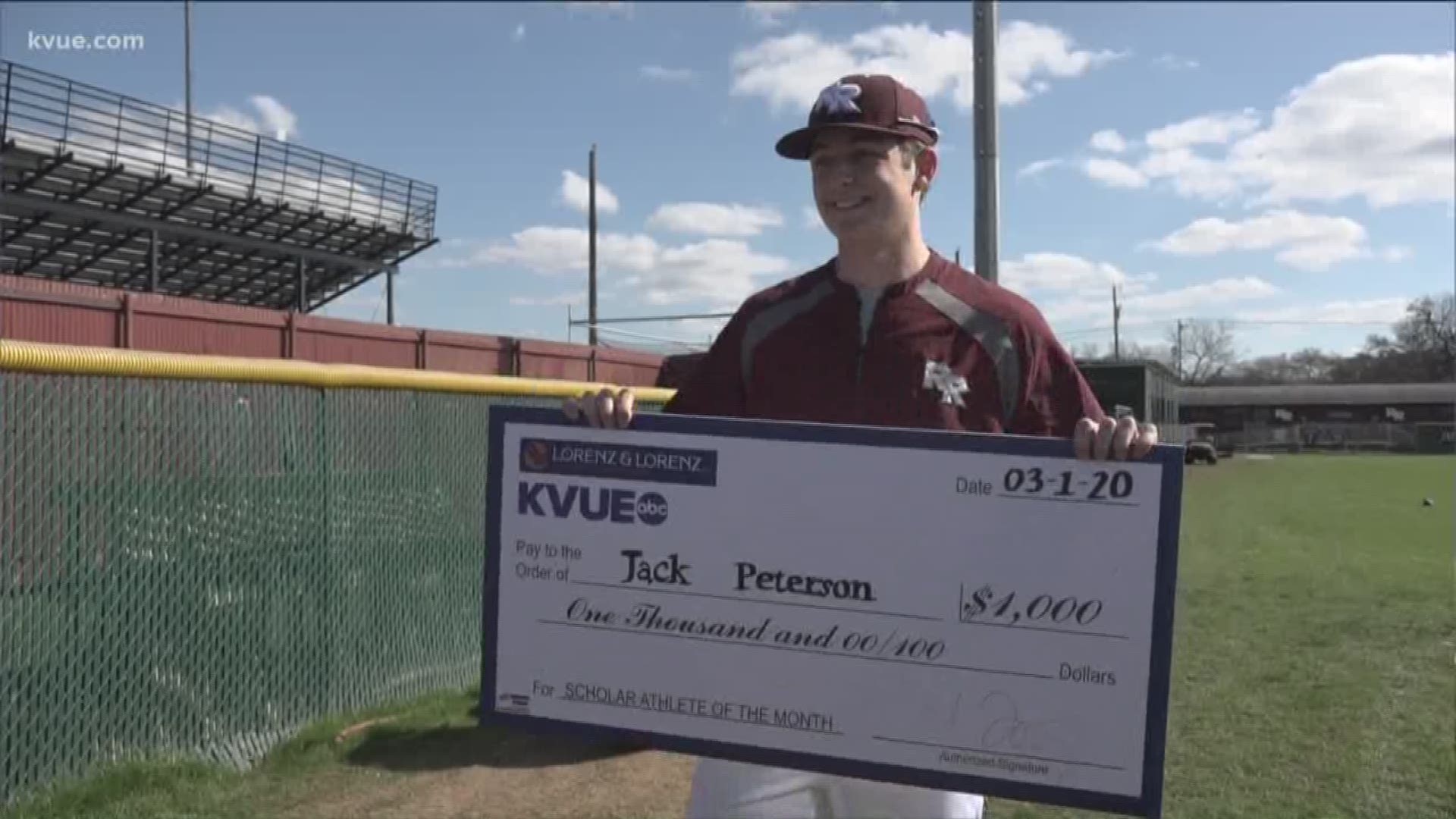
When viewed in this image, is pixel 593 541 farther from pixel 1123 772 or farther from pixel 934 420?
pixel 1123 772

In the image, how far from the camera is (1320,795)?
16.3ft

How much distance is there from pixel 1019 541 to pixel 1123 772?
1.69 ft

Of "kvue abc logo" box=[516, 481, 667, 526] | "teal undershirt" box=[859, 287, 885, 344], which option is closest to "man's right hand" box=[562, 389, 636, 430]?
"kvue abc logo" box=[516, 481, 667, 526]

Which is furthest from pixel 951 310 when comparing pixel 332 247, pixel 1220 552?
pixel 332 247

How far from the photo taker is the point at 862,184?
2.67 m

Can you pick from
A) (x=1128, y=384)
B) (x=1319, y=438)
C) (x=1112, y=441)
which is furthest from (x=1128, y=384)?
(x=1319, y=438)

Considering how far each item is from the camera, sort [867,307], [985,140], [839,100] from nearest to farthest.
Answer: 1. [839,100]
2. [867,307]
3. [985,140]

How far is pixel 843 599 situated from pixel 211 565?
11.9 feet

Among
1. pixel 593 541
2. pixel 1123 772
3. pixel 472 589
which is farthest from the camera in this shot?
pixel 472 589

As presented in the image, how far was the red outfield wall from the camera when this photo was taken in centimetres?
736

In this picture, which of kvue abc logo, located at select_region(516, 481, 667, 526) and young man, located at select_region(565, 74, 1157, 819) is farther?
kvue abc logo, located at select_region(516, 481, 667, 526)

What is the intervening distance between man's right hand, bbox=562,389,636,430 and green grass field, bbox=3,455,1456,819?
104 inches
